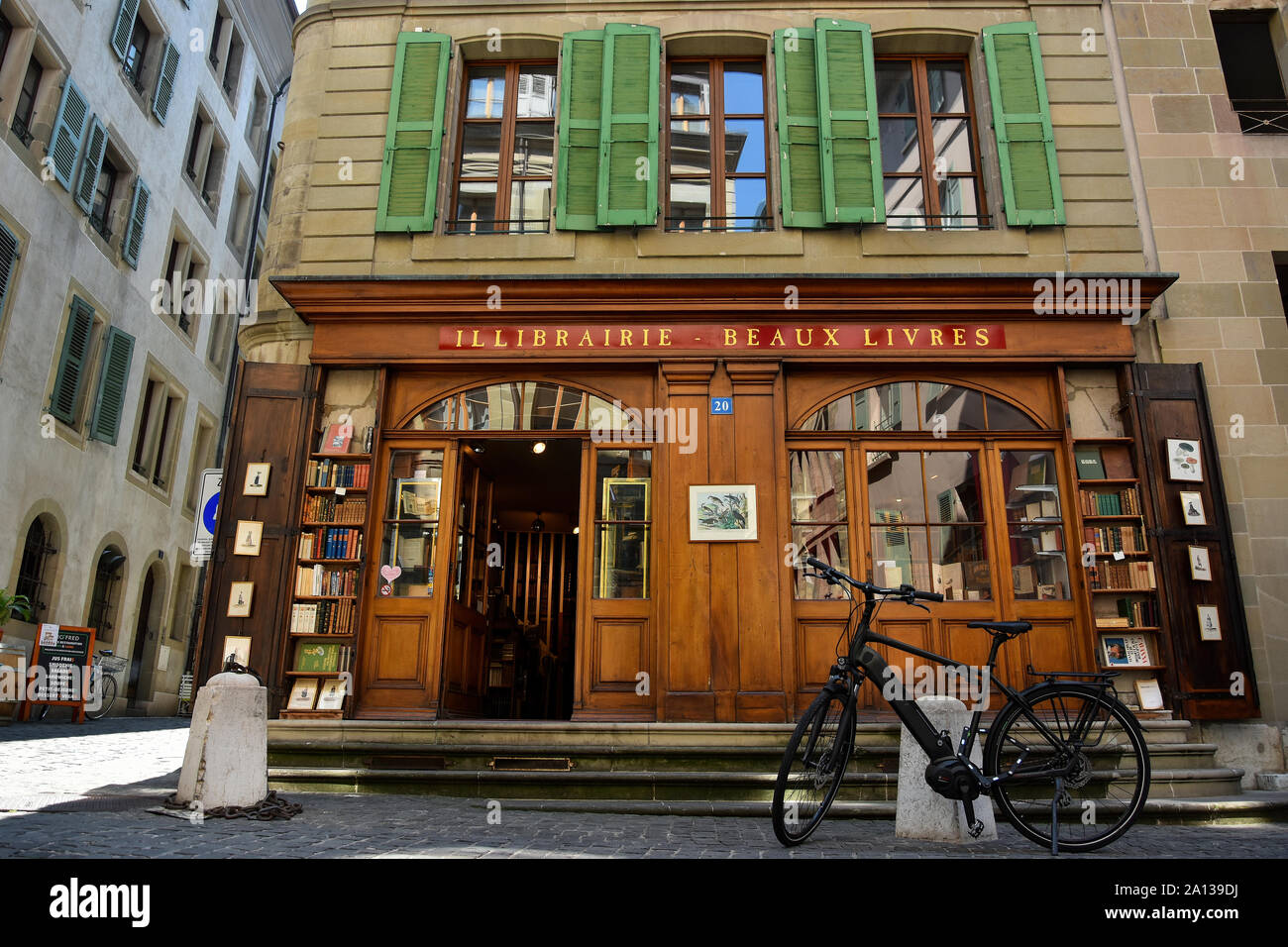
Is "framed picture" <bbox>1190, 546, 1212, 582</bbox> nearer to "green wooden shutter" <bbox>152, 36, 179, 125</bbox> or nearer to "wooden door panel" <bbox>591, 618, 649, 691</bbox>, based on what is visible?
"wooden door panel" <bbox>591, 618, 649, 691</bbox>

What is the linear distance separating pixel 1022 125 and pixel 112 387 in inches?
619

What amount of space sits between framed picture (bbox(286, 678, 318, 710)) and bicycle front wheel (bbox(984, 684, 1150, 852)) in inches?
220

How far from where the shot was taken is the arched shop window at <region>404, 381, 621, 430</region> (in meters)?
8.73

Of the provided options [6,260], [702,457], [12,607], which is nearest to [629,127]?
[702,457]

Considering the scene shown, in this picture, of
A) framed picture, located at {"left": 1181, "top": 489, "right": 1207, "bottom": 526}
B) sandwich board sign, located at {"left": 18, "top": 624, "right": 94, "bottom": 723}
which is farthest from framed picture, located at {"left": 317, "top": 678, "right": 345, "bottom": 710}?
sandwich board sign, located at {"left": 18, "top": 624, "right": 94, "bottom": 723}

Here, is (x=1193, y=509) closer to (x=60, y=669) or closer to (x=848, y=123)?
(x=848, y=123)

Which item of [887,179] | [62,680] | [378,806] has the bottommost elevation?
[378,806]

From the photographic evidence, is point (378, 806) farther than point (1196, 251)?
No

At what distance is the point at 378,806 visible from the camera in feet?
20.9

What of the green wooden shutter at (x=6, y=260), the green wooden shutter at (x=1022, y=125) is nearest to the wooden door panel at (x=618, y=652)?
the green wooden shutter at (x=1022, y=125)

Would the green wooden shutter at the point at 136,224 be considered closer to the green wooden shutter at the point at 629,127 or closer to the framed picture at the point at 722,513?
the green wooden shutter at the point at 629,127

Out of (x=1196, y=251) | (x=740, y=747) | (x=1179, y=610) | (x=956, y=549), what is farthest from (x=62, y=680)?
(x=1196, y=251)
